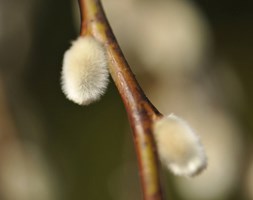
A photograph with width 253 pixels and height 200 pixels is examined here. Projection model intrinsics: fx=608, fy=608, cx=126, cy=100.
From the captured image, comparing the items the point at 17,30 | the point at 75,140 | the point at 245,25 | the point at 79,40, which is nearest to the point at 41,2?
the point at 17,30

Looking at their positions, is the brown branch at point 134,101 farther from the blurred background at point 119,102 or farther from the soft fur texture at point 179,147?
the blurred background at point 119,102

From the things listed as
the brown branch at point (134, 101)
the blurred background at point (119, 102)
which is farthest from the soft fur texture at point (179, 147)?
the blurred background at point (119, 102)

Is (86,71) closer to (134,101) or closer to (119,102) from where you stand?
(134,101)

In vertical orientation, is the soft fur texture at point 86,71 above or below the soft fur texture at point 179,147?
above

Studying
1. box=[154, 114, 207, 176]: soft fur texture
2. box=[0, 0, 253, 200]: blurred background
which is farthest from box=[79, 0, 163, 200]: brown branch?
box=[0, 0, 253, 200]: blurred background

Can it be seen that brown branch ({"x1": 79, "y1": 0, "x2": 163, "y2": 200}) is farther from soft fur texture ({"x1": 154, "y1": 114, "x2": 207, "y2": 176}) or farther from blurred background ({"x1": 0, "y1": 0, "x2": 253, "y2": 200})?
blurred background ({"x1": 0, "y1": 0, "x2": 253, "y2": 200})

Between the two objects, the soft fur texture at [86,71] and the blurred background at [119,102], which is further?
the blurred background at [119,102]
